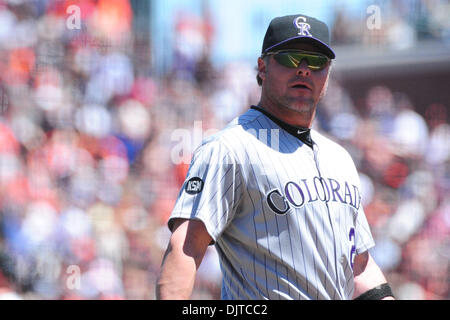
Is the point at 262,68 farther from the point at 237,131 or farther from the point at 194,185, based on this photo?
the point at 194,185

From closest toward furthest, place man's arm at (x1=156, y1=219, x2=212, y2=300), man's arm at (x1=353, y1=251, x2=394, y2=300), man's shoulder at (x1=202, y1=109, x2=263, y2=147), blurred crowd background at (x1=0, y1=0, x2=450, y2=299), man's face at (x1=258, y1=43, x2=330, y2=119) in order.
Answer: man's arm at (x1=156, y1=219, x2=212, y2=300)
man's shoulder at (x1=202, y1=109, x2=263, y2=147)
man's face at (x1=258, y1=43, x2=330, y2=119)
man's arm at (x1=353, y1=251, x2=394, y2=300)
blurred crowd background at (x1=0, y1=0, x2=450, y2=299)

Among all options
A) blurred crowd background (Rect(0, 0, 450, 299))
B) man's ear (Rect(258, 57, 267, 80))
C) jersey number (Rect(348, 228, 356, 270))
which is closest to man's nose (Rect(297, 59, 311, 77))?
man's ear (Rect(258, 57, 267, 80))

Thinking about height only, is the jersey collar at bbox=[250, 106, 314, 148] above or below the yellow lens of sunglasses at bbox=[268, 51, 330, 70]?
below

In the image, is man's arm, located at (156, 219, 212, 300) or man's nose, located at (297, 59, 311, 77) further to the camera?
man's nose, located at (297, 59, 311, 77)

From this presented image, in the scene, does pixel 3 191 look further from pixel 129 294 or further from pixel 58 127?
pixel 129 294

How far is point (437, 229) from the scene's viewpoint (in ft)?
13.5

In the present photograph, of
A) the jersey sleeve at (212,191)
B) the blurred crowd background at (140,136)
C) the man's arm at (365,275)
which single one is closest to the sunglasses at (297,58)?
the jersey sleeve at (212,191)

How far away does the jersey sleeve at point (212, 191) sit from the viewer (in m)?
1.53

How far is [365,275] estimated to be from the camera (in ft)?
6.07

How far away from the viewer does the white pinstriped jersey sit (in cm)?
156

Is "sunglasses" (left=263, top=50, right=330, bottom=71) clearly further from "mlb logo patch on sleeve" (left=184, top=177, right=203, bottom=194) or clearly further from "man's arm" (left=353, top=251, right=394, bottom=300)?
"man's arm" (left=353, top=251, right=394, bottom=300)

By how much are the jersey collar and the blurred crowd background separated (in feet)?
7.59

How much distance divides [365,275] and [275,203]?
0.45 meters

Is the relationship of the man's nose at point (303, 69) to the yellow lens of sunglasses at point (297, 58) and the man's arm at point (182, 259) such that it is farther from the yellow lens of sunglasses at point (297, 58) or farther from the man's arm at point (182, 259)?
the man's arm at point (182, 259)
